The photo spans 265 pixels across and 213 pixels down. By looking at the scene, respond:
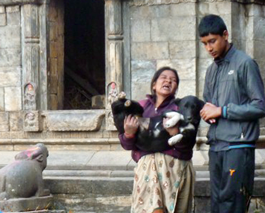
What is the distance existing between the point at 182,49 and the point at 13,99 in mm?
2526

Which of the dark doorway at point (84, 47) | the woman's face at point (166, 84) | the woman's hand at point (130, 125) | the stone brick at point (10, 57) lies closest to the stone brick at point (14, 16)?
the stone brick at point (10, 57)

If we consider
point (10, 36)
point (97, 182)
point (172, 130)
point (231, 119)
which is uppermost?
point (10, 36)

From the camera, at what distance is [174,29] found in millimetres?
10977

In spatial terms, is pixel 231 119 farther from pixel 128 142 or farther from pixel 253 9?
pixel 253 9

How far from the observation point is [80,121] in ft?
37.3

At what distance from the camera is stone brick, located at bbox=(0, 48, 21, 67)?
38.7 feet

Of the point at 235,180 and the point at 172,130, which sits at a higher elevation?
the point at 172,130

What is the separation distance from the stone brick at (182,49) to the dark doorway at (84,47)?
3589mm

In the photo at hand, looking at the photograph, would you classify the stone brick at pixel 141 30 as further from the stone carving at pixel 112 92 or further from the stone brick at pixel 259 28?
the stone brick at pixel 259 28

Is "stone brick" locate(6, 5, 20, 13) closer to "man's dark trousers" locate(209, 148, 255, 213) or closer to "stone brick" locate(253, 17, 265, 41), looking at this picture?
"stone brick" locate(253, 17, 265, 41)

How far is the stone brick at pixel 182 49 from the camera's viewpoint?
10.9 m

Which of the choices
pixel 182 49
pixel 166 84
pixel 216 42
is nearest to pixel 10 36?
pixel 182 49

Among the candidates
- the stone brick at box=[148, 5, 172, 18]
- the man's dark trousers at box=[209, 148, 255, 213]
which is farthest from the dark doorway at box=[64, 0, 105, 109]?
the man's dark trousers at box=[209, 148, 255, 213]

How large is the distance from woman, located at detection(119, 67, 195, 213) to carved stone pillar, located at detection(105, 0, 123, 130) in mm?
4093
